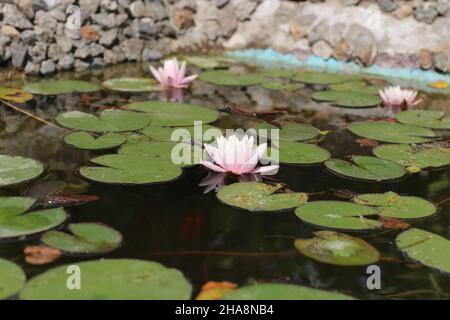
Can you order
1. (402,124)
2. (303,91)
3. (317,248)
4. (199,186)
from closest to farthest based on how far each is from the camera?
(317,248) < (199,186) < (402,124) < (303,91)

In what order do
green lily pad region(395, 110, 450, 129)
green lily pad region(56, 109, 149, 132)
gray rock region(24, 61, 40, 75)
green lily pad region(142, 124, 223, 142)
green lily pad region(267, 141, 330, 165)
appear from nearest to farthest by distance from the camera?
1. green lily pad region(267, 141, 330, 165)
2. green lily pad region(142, 124, 223, 142)
3. green lily pad region(56, 109, 149, 132)
4. green lily pad region(395, 110, 450, 129)
5. gray rock region(24, 61, 40, 75)

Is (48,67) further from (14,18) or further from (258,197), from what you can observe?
(258,197)

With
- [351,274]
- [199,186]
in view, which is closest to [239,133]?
[199,186]

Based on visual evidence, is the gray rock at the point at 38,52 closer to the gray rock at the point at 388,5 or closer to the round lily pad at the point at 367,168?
the round lily pad at the point at 367,168

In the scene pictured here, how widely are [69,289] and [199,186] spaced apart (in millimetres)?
1102

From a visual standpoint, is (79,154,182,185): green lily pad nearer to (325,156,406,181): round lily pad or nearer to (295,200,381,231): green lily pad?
(295,200,381,231): green lily pad

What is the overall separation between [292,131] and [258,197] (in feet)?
3.63

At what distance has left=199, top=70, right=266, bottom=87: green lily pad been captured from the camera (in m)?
5.27

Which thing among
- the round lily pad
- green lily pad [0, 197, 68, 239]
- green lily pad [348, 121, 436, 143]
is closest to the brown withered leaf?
green lily pad [0, 197, 68, 239]

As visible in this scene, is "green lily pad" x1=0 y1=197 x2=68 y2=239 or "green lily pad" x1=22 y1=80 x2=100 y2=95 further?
"green lily pad" x1=22 y1=80 x2=100 y2=95

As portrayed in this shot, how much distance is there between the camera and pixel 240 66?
5980mm

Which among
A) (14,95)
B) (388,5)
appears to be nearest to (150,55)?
(14,95)

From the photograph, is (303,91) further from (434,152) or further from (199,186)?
(199,186)

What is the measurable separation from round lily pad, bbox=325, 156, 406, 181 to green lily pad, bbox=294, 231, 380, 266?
0.73m
